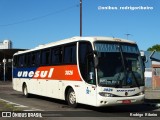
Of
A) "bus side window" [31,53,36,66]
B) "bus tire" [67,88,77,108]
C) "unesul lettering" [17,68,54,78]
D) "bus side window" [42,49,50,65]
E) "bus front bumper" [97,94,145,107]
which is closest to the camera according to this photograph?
→ "bus front bumper" [97,94,145,107]

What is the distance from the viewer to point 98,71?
15.2 metres

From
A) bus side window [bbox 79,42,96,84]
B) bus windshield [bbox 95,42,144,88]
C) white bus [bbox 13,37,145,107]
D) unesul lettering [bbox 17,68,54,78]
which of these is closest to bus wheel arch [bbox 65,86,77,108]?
white bus [bbox 13,37,145,107]

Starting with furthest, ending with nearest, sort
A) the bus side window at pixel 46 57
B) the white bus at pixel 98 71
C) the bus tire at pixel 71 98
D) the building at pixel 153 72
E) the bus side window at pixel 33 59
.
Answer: the building at pixel 153 72
the bus side window at pixel 33 59
the bus side window at pixel 46 57
the bus tire at pixel 71 98
the white bus at pixel 98 71

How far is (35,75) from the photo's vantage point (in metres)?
22.2

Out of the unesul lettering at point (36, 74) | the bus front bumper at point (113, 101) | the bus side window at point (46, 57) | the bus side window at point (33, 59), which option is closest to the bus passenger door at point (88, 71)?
the bus front bumper at point (113, 101)

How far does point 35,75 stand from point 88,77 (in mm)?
6978

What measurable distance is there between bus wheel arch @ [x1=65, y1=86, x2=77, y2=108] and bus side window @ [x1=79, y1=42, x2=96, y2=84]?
142 centimetres

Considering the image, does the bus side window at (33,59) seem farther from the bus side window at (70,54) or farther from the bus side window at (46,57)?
the bus side window at (70,54)

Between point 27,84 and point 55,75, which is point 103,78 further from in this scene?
point 27,84

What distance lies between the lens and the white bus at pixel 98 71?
49.8 ft

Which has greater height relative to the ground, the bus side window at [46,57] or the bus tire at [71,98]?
the bus side window at [46,57]

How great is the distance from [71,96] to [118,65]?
301 cm

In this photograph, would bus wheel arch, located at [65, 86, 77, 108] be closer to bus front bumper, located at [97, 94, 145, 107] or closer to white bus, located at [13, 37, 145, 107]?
white bus, located at [13, 37, 145, 107]

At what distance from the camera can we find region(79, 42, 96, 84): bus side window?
1560 cm
